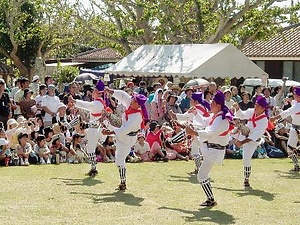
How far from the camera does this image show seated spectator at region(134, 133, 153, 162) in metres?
14.9

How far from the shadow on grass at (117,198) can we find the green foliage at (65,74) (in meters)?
30.6

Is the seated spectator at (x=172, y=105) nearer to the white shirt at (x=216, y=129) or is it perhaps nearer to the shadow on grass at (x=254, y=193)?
the shadow on grass at (x=254, y=193)

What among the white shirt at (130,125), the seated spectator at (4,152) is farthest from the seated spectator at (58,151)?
the white shirt at (130,125)

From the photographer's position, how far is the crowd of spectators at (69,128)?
13.6 meters

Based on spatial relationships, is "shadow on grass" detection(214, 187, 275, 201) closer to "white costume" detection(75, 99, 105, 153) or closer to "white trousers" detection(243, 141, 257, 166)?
"white trousers" detection(243, 141, 257, 166)

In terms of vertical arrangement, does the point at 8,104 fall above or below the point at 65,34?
below

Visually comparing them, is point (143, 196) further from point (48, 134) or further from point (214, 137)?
point (48, 134)

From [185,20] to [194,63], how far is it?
6649 mm

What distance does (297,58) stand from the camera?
32094 millimetres

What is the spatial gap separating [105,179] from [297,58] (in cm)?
2204

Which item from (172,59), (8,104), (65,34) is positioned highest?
(65,34)

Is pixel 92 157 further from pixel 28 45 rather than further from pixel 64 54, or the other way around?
pixel 64 54

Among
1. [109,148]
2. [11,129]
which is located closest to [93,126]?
[11,129]

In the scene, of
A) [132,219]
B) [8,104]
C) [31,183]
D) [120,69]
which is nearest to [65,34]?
[120,69]
